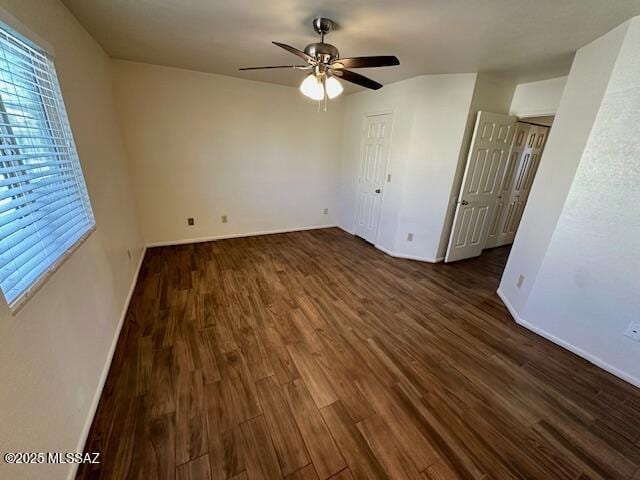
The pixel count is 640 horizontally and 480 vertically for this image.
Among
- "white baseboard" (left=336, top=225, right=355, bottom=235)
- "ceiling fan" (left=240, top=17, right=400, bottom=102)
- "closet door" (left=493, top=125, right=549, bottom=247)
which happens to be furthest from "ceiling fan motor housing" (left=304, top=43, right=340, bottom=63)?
"closet door" (left=493, top=125, right=549, bottom=247)

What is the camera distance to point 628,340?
1.86 m

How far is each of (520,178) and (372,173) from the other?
7.67 ft

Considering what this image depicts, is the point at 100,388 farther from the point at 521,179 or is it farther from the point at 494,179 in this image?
the point at 521,179

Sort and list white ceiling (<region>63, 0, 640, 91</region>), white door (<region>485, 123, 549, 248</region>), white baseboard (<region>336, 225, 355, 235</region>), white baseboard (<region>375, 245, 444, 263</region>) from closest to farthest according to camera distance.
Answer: white ceiling (<region>63, 0, 640, 91</region>), white baseboard (<region>375, 245, 444, 263</region>), white door (<region>485, 123, 549, 248</region>), white baseboard (<region>336, 225, 355, 235</region>)

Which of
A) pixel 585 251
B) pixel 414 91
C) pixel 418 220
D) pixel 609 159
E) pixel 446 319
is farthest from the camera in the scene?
pixel 418 220

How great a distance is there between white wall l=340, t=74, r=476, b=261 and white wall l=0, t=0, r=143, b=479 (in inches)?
133

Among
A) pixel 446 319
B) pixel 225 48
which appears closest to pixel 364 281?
pixel 446 319

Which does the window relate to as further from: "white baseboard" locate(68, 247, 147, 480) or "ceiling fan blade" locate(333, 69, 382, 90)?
"ceiling fan blade" locate(333, 69, 382, 90)

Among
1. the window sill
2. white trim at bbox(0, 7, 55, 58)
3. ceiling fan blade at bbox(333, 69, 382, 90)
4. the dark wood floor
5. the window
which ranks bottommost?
the dark wood floor

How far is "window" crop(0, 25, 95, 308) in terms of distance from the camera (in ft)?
3.25

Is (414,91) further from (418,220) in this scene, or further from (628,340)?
(628,340)

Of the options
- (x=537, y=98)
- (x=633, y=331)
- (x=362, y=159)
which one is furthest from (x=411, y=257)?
(x=537, y=98)

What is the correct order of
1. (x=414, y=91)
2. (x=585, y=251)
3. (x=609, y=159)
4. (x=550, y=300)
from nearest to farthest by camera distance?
(x=609, y=159) → (x=585, y=251) → (x=550, y=300) → (x=414, y=91)

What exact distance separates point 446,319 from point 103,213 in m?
3.19
